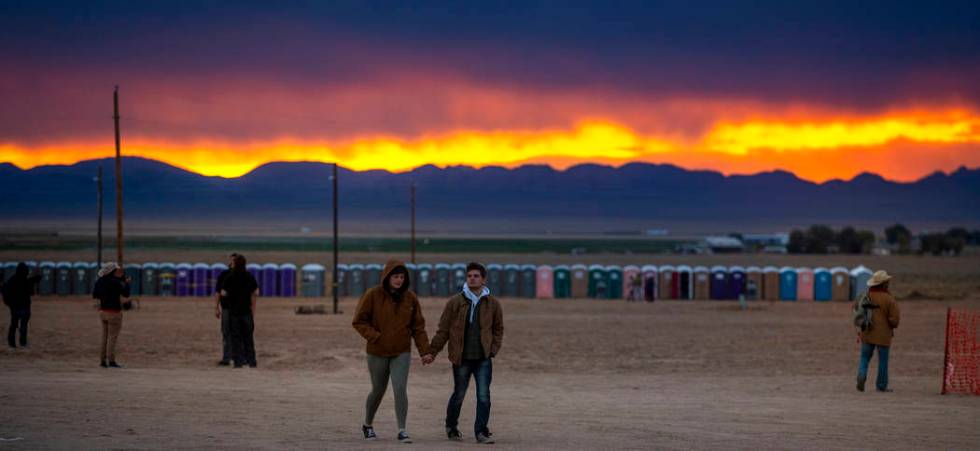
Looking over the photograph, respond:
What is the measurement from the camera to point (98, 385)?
15.8 m

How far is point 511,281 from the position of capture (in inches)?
2050

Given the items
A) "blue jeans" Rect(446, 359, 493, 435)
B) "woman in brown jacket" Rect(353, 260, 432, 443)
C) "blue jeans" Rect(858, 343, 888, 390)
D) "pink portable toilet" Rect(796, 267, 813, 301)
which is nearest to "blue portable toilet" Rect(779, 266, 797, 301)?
"pink portable toilet" Rect(796, 267, 813, 301)

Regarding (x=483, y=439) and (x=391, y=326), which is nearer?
(x=391, y=326)

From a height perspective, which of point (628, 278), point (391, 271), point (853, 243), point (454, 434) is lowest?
point (454, 434)

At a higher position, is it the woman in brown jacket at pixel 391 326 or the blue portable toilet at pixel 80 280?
the woman in brown jacket at pixel 391 326

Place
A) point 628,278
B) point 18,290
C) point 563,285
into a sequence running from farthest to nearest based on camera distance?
point 563,285, point 628,278, point 18,290

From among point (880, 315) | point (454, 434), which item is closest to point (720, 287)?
point (880, 315)

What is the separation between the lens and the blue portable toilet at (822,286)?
50.8 meters

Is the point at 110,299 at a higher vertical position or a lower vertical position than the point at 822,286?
higher

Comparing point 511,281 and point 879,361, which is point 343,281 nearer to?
point 511,281

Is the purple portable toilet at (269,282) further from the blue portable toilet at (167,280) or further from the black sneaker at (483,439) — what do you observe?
the black sneaker at (483,439)

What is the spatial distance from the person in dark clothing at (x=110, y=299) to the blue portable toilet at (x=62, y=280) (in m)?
31.9

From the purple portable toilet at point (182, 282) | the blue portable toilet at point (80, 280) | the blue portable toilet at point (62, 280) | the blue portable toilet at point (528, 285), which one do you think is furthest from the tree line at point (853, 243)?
the blue portable toilet at point (62, 280)

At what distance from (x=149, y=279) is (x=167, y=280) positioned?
0.68 m
